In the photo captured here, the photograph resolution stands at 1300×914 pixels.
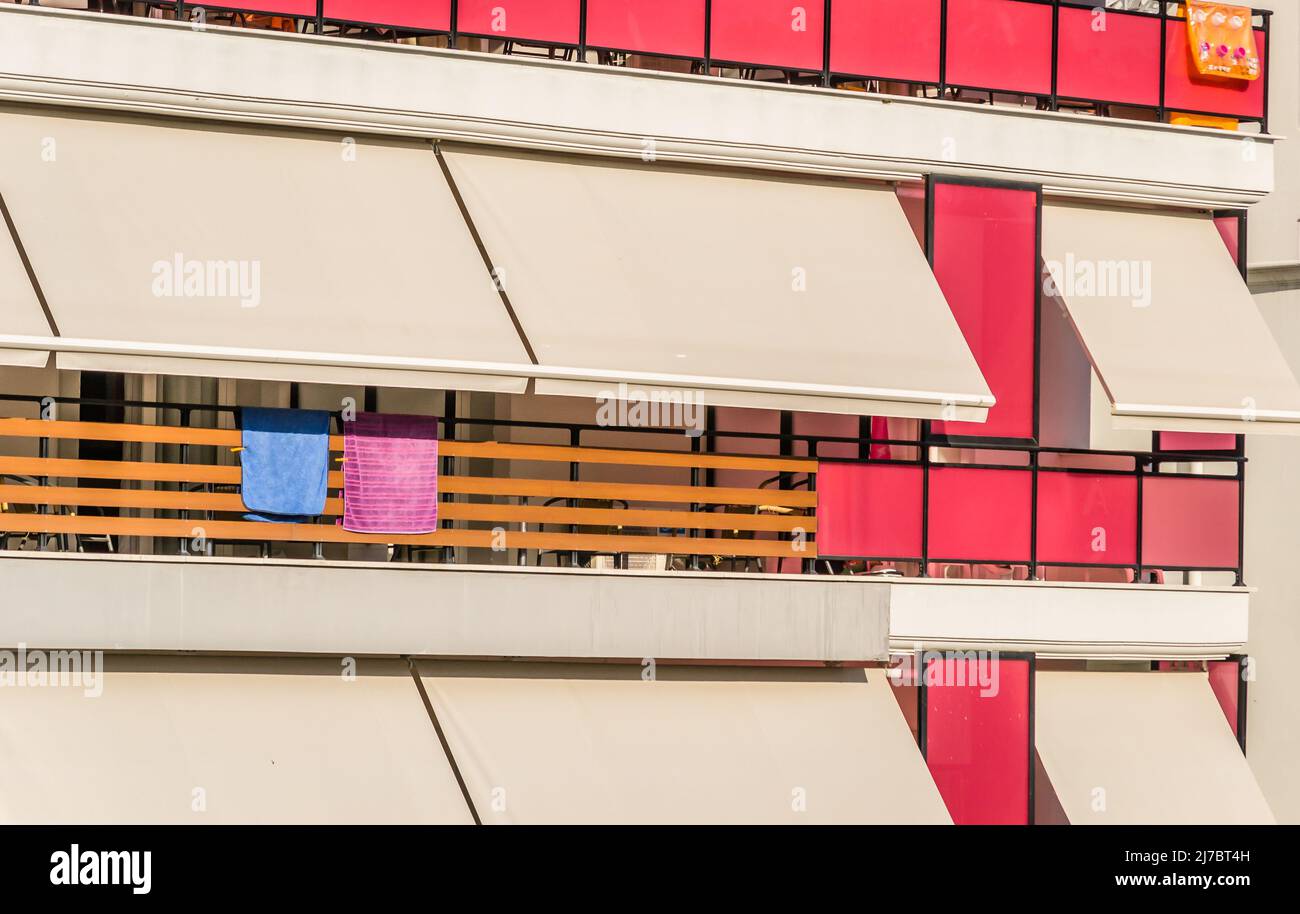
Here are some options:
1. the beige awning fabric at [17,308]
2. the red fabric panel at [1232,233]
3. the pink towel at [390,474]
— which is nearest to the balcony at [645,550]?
the pink towel at [390,474]

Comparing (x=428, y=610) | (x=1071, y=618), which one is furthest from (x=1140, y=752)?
(x=428, y=610)

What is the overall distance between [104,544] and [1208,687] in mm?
10146

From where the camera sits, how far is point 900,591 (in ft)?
50.0

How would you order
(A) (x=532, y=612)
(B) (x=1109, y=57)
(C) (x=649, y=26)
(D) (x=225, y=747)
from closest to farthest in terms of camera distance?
(D) (x=225, y=747)
(A) (x=532, y=612)
(C) (x=649, y=26)
(B) (x=1109, y=57)

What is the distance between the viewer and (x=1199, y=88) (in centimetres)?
1705

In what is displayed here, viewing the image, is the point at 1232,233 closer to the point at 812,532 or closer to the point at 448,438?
the point at 812,532

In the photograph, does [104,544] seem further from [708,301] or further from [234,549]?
[708,301]

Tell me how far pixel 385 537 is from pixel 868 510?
4330mm

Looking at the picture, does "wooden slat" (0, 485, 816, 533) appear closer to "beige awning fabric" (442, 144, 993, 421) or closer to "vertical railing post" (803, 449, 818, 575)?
"vertical railing post" (803, 449, 818, 575)

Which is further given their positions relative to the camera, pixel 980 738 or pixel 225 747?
pixel 980 738

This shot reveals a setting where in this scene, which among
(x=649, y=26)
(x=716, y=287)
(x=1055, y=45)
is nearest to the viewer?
(x=716, y=287)

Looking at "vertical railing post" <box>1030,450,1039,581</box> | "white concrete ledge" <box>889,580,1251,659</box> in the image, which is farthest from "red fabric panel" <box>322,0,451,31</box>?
"vertical railing post" <box>1030,450,1039,581</box>

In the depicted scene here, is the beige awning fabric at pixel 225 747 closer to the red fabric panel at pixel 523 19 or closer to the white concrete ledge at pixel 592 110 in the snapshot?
the white concrete ledge at pixel 592 110

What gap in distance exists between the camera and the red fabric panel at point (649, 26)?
598 inches
